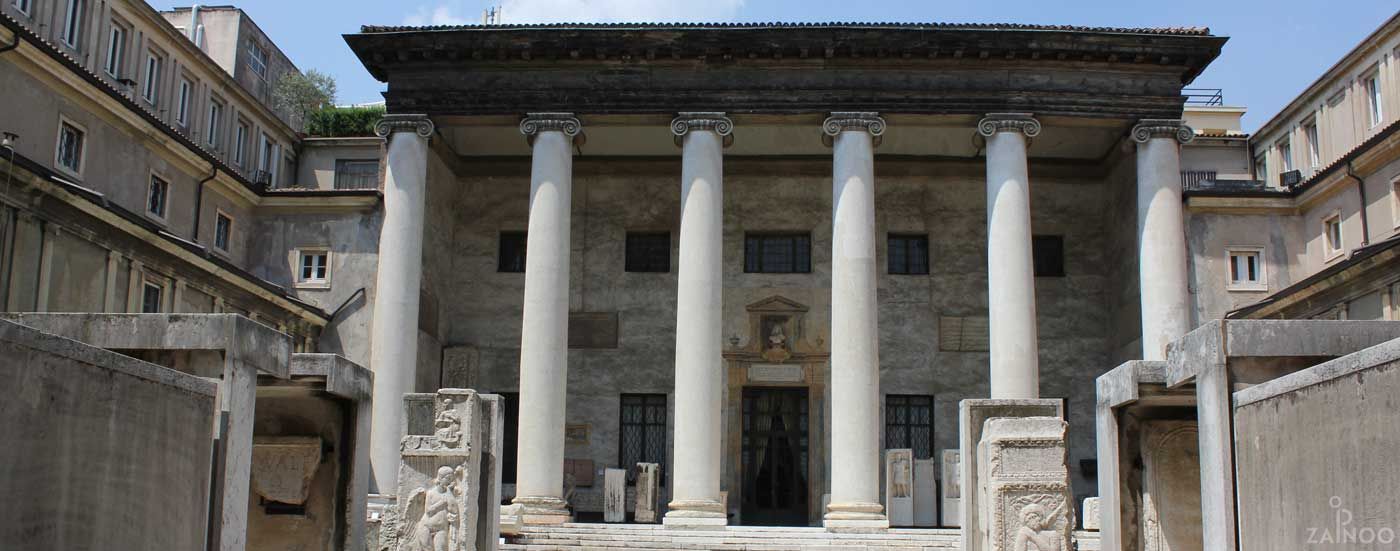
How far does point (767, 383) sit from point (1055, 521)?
1890 cm

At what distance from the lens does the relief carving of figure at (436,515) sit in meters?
17.8

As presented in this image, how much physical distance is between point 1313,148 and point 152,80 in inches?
1298

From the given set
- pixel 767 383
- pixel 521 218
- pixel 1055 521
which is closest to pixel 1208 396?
pixel 1055 521

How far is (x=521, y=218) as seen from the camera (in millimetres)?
36375

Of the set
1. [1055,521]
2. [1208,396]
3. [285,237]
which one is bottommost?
[1055,521]

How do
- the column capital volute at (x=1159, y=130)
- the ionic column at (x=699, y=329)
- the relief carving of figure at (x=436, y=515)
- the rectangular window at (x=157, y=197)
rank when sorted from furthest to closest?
the column capital volute at (x=1159, y=130)
the rectangular window at (x=157, y=197)
the ionic column at (x=699, y=329)
the relief carving of figure at (x=436, y=515)

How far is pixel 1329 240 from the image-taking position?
108 ft

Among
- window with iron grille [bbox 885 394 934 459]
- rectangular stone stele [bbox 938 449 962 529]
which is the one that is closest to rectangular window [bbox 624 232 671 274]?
window with iron grille [bbox 885 394 934 459]

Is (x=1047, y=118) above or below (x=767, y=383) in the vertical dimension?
above

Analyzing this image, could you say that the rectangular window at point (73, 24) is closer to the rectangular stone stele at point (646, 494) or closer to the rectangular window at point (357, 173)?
the rectangular window at point (357, 173)

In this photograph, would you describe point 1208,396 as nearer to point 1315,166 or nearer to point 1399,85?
point 1399,85

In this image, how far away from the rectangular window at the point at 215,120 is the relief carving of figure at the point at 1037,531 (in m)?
32.8

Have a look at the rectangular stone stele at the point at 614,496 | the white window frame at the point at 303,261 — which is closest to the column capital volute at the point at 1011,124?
the rectangular stone stele at the point at 614,496

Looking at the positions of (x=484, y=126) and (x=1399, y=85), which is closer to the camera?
(x=484, y=126)
